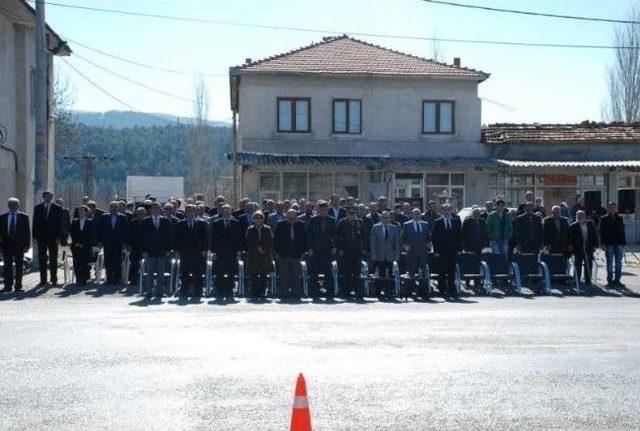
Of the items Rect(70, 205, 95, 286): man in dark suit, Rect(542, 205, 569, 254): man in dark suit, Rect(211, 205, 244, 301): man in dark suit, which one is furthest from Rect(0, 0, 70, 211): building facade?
Rect(542, 205, 569, 254): man in dark suit

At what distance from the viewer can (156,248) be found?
65.5 feet

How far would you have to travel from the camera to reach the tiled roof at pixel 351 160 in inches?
1471

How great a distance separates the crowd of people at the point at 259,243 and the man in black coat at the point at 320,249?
2 centimetres

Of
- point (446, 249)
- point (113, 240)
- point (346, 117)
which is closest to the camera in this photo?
point (446, 249)

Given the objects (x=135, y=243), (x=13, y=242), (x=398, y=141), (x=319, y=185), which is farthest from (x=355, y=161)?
(x=13, y=242)

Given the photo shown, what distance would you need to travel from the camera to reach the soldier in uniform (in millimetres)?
20016

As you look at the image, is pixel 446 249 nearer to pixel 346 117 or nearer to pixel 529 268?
pixel 529 268

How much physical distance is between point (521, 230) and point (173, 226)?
8.12 metres

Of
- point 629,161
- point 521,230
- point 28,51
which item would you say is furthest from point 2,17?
point 629,161

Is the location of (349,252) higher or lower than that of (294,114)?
lower

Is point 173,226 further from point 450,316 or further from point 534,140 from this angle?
point 534,140

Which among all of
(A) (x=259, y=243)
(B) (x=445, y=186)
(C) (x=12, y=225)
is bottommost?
(A) (x=259, y=243)

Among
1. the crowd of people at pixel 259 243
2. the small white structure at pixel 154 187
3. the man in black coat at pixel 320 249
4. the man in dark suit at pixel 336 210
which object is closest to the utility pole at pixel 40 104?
the crowd of people at pixel 259 243

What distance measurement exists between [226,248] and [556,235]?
25.8ft
